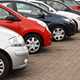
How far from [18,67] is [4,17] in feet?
11.1

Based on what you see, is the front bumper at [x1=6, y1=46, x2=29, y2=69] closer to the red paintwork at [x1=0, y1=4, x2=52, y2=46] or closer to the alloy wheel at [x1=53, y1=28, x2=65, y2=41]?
the red paintwork at [x1=0, y1=4, x2=52, y2=46]

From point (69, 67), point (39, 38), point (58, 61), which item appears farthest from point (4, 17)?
point (69, 67)

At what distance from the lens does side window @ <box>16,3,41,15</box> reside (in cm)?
1341

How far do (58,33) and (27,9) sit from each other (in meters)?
1.72

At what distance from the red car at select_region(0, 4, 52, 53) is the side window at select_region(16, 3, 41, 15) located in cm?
204

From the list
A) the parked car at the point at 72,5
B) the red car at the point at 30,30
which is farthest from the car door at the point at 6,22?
the parked car at the point at 72,5

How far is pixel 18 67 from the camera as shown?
7.96 metres

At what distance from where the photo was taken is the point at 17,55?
7.82 meters

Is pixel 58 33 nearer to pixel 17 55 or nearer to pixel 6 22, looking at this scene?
pixel 6 22

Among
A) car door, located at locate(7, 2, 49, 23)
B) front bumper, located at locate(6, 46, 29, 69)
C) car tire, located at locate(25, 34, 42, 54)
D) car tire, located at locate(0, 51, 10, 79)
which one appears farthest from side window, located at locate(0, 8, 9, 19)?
car tire, located at locate(0, 51, 10, 79)

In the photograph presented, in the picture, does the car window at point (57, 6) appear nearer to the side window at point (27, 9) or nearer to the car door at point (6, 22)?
the side window at point (27, 9)

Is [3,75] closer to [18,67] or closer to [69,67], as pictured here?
[18,67]

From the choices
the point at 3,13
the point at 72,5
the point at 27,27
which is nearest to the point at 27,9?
the point at 27,27

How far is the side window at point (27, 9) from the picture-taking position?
13.4 m
